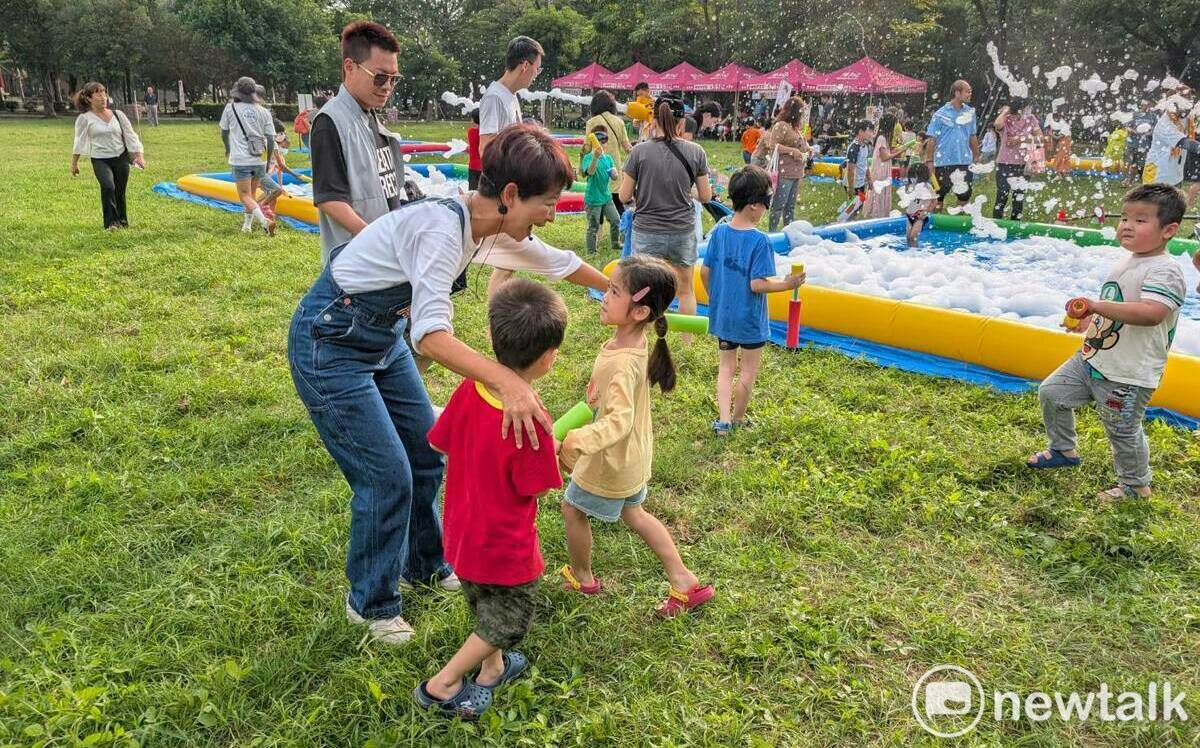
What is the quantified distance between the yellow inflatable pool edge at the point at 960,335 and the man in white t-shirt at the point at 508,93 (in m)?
1.29

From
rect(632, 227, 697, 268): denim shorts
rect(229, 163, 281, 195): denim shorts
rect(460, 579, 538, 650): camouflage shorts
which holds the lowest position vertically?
rect(460, 579, 538, 650): camouflage shorts

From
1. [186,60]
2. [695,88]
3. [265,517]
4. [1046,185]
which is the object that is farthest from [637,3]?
[265,517]

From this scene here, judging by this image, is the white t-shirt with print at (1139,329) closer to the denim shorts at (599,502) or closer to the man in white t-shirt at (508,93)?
the denim shorts at (599,502)

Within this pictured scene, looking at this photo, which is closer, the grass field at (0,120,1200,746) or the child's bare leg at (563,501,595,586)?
the grass field at (0,120,1200,746)

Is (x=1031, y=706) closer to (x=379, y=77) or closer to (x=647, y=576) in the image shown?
(x=647, y=576)

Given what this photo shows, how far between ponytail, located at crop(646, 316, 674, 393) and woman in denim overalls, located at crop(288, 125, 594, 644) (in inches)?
29.7

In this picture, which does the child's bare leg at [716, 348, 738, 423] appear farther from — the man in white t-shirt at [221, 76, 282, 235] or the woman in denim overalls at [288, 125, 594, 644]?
the man in white t-shirt at [221, 76, 282, 235]

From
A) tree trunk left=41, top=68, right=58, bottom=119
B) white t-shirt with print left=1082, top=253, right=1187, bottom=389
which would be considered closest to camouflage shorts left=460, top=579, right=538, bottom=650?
white t-shirt with print left=1082, top=253, right=1187, bottom=389

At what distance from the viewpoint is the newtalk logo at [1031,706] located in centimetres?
253

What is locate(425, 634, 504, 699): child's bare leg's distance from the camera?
8.02 feet

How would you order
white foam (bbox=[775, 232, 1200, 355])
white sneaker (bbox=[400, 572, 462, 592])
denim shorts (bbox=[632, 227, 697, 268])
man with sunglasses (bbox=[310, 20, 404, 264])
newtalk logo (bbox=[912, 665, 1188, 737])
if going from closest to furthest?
newtalk logo (bbox=[912, 665, 1188, 737]) → white sneaker (bbox=[400, 572, 462, 592]) → man with sunglasses (bbox=[310, 20, 404, 264]) → denim shorts (bbox=[632, 227, 697, 268]) → white foam (bbox=[775, 232, 1200, 355])

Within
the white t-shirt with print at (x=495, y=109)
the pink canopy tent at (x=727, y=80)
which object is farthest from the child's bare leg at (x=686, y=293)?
the pink canopy tent at (x=727, y=80)

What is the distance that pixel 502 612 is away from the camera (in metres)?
2.43

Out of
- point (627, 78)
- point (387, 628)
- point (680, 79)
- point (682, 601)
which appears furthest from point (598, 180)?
point (627, 78)
